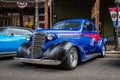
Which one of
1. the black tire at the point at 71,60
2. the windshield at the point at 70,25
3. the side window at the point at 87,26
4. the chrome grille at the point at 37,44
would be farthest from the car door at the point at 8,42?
the black tire at the point at 71,60

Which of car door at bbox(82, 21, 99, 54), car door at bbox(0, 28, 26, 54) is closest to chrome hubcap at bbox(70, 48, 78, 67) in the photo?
car door at bbox(82, 21, 99, 54)

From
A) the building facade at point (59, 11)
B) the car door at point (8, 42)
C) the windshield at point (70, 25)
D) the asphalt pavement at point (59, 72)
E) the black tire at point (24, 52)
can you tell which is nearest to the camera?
the asphalt pavement at point (59, 72)

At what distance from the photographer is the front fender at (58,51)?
31.4 feet

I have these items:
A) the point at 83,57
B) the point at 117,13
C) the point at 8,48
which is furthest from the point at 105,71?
the point at 117,13

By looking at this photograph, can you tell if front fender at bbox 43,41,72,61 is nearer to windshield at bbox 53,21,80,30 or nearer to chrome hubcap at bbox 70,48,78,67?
chrome hubcap at bbox 70,48,78,67

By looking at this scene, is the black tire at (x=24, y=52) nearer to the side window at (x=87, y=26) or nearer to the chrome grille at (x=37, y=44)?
the chrome grille at (x=37, y=44)

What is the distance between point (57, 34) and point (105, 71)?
1.98m

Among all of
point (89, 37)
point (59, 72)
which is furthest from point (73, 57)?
point (89, 37)

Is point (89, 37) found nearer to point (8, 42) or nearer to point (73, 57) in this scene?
point (73, 57)

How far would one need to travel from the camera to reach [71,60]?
393 inches

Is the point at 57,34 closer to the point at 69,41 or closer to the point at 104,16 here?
the point at 69,41

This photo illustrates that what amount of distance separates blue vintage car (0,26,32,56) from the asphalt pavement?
3.77 ft

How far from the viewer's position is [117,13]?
49.6ft

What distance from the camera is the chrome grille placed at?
9961mm
